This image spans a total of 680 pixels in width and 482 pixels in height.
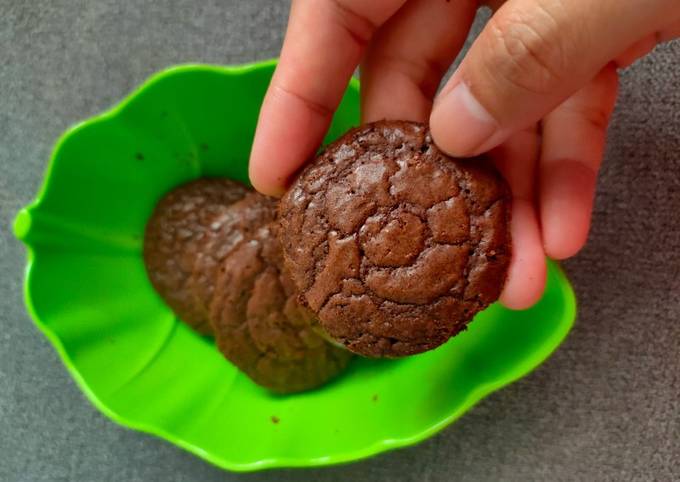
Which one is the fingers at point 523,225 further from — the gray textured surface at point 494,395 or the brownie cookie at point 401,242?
the gray textured surface at point 494,395

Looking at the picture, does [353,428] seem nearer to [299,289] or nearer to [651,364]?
[299,289]

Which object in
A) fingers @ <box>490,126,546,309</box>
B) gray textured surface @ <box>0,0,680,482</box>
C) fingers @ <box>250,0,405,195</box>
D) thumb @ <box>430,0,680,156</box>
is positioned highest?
thumb @ <box>430,0,680,156</box>

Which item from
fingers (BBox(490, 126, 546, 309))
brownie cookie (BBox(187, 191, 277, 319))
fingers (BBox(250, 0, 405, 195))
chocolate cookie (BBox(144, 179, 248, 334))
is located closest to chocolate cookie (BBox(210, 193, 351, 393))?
brownie cookie (BBox(187, 191, 277, 319))

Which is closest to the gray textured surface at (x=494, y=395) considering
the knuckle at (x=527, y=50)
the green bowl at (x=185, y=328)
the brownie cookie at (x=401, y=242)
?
the green bowl at (x=185, y=328)

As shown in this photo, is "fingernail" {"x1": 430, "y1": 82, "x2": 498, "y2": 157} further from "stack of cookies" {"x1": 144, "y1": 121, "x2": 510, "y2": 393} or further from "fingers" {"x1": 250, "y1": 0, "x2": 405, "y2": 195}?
"fingers" {"x1": 250, "y1": 0, "x2": 405, "y2": 195}

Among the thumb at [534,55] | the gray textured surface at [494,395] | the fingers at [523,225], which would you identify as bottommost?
the gray textured surface at [494,395]

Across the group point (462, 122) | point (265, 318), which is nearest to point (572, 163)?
point (462, 122)

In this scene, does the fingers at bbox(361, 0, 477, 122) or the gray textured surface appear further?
the gray textured surface

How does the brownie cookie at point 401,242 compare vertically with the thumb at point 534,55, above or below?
below

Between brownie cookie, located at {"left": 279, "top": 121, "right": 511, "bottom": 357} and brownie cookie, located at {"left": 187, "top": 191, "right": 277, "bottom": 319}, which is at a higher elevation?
brownie cookie, located at {"left": 279, "top": 121, "right": 511, "bottom": 357}
